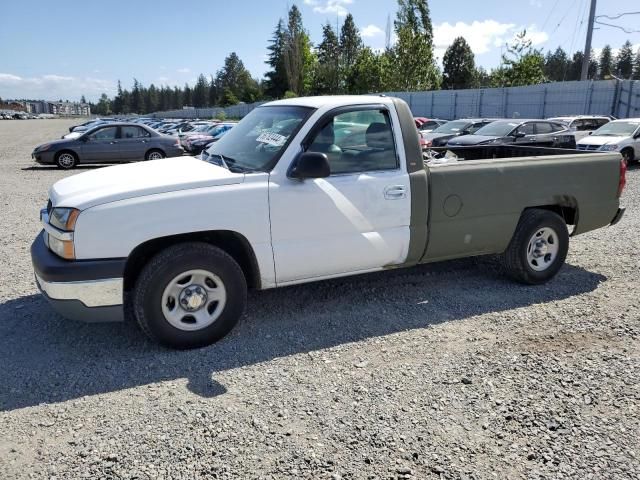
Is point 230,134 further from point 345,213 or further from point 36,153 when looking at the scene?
point 36,153

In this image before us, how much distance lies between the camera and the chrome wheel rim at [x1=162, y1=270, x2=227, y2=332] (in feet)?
12.8

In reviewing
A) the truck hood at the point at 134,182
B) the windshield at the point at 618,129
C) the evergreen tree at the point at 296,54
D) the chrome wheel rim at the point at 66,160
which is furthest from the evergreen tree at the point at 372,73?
the truck hood at the point at 134,182

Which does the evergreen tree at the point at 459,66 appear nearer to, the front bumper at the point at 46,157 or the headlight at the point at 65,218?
the front bumper at the point at 46,157

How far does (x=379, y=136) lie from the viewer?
15.0 feet

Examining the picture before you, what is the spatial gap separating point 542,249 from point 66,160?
16.3 meters

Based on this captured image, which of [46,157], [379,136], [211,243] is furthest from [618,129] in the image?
[46,157]

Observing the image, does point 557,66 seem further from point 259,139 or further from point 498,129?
point 259,139

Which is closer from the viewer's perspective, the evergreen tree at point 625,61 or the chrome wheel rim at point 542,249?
the chrome wheel rim at point 542,249

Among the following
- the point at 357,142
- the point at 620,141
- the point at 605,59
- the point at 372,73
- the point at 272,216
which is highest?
the point at 605,59

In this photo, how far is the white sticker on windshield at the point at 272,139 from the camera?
4.28 m

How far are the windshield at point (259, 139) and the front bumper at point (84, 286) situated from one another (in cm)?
128

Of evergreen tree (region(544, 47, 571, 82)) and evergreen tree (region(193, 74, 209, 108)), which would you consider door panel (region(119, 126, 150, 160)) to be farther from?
evergreen tree (region(193, 74, 209, 108))

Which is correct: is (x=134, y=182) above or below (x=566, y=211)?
above

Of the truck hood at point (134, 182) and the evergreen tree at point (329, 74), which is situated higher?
the evergreen tree at point (329, 74)
